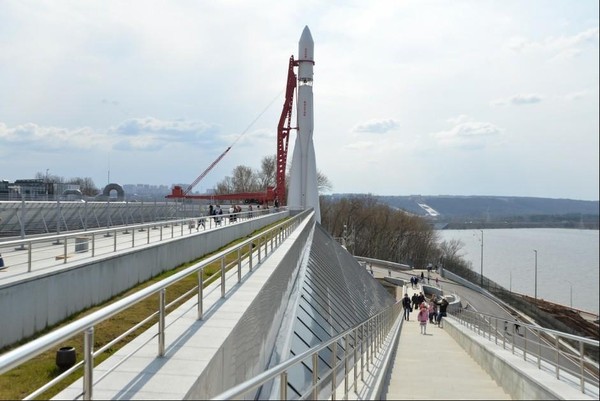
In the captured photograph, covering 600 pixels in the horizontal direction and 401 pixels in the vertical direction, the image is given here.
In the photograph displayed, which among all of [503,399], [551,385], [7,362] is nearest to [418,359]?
[503,399]

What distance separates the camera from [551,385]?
6.21m

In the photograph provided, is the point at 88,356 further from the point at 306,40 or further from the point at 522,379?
the point at 306,40

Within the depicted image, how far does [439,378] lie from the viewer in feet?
27.4

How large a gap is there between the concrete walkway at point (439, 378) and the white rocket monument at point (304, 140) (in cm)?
3566

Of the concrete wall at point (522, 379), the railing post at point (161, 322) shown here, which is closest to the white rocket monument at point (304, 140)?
the concrete wall at point (522, 379)

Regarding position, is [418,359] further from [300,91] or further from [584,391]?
[300,91]

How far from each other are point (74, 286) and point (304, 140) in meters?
40.8

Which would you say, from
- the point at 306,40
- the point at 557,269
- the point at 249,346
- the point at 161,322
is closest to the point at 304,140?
the point at 306,40

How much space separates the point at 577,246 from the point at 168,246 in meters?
97.1

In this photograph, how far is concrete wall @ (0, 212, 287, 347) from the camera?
328 inches

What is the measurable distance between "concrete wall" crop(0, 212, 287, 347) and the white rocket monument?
34135mm

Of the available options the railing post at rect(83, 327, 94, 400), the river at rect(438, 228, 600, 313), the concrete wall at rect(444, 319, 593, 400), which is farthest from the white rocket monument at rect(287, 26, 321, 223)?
the railing post at rect(83, 327, 94, 400)

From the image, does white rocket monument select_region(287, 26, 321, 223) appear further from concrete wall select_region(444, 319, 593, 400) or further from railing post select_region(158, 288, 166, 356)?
railing post select_region(158, 288, 166, 356)

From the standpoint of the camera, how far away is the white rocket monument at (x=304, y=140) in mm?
49938
